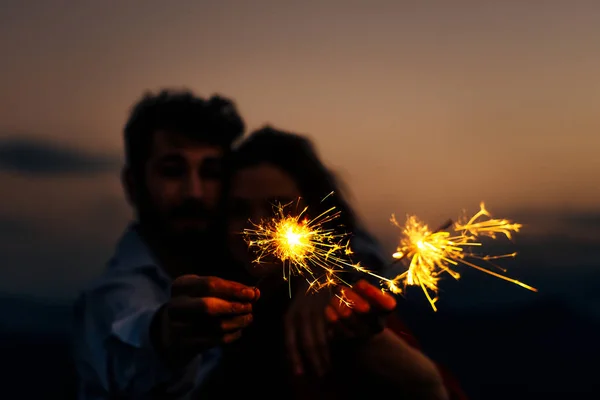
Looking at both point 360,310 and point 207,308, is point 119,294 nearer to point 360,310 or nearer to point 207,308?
point 207,308

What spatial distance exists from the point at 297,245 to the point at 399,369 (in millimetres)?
319

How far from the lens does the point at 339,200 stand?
148cm

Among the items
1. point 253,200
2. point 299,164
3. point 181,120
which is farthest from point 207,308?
point 181,120

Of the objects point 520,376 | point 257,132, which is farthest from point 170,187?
point 520,376

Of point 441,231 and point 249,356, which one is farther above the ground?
point 441,231

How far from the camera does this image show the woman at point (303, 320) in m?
1.12

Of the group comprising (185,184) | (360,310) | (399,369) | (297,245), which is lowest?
(399,369)

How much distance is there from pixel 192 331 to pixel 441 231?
49cm

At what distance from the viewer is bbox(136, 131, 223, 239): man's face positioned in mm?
1542

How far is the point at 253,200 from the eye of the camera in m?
1.33

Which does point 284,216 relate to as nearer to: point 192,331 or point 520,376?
point 192,331

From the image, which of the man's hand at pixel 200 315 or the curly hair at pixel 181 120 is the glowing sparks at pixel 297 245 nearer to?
the man's hand at pixel 200 315

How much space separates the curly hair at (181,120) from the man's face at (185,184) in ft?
0.10

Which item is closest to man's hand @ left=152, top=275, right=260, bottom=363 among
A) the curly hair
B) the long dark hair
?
the long dark hair
